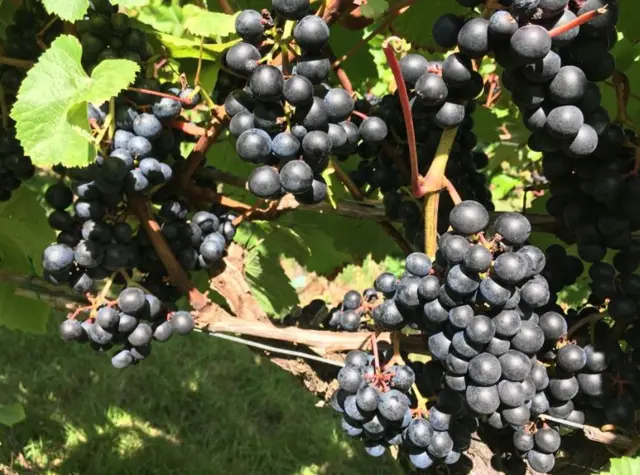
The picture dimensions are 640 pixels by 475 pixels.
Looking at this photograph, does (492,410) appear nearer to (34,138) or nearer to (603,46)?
(603,46)

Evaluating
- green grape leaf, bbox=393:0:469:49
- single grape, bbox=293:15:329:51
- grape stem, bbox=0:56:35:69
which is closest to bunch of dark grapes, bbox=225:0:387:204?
single grape, bbox=293:15:329:51

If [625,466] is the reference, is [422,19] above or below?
above

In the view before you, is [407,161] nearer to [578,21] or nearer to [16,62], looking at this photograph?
[578,21]

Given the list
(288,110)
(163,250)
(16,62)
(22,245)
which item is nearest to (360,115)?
(288,110)

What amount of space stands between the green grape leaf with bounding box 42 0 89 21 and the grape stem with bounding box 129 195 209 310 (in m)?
0.40

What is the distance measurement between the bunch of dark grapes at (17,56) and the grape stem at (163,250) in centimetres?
34

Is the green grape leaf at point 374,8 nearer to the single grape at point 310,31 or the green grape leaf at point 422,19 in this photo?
the single grape at point 310,31

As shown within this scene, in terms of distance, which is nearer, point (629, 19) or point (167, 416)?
point (629, 19)

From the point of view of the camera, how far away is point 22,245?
1943 mm

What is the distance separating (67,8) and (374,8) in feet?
1.81

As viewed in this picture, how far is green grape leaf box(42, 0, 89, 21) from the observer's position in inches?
46.9

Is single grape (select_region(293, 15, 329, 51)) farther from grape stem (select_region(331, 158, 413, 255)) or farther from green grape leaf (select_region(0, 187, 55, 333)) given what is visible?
green grape leaf (select_region(0, 187, 55, 333))

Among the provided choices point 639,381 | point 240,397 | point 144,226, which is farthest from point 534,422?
point 240,397

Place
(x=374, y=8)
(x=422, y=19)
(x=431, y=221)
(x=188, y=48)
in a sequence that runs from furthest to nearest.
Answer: (x=422, y=19) < (x=188, y=48) < (x=431, y=221) < (x=374, y=8)
